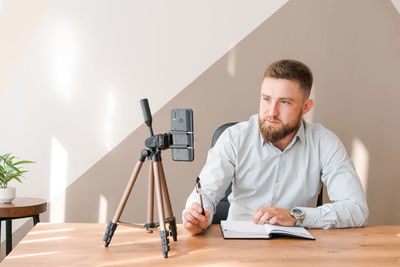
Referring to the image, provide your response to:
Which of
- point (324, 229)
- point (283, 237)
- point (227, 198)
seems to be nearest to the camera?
point (283, 237)

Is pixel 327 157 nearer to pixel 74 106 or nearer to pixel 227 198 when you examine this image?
pixel 227 198

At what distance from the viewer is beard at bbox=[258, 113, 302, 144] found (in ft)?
6.87

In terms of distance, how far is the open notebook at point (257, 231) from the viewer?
158cm

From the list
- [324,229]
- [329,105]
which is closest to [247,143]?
[324,229]

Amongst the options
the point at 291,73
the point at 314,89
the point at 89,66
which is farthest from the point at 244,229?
→ the point at 89,66

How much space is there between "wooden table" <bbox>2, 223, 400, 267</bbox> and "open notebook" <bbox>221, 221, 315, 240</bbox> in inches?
1.0

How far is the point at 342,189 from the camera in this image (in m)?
2.01

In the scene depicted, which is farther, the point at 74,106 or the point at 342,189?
the point at 74,106

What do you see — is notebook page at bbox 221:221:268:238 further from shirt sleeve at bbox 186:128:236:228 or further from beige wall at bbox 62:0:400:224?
beige wall at bbox 62:0:400:224

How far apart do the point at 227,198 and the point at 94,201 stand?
1069 mm

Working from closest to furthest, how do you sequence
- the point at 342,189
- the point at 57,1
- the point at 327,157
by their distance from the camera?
the point at 342,189 → the point at 327,157 → the point at 57,1

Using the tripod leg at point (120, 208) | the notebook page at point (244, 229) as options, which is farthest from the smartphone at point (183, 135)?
the notebook page at point (244, 229)

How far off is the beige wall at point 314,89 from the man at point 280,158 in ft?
2.62

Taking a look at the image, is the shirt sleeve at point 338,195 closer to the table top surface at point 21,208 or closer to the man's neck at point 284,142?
the man's neck at point 284,142
